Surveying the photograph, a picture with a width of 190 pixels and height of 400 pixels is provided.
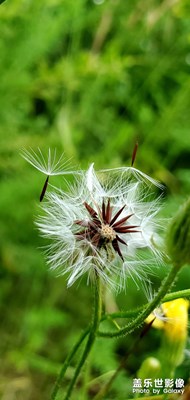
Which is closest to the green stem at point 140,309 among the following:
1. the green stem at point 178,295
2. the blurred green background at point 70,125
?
the green stem at point 178,295

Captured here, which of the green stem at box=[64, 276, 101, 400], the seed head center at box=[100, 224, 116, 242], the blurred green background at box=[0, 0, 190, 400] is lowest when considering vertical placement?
the green stem at box=[64, 276, 101, 400]

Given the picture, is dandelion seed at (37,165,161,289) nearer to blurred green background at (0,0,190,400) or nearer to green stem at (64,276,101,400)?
green stem at (64,276,101,400)

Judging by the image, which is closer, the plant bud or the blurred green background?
the plant bud

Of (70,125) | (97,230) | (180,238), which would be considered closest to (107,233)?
(97,230)

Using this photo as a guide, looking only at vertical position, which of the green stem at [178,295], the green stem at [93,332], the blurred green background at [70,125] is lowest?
the green stem at [93,332]

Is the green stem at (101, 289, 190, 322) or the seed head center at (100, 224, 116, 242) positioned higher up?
the seed head center at (100, 224, 116, 242)

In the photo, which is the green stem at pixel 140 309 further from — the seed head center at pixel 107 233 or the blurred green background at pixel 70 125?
the blurred green background at pixel 70 125

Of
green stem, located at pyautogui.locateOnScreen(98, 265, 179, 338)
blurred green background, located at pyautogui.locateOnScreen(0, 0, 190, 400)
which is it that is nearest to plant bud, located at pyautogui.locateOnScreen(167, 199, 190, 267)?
A: green stem, located at pyautogui.locateOnScreen(98, 265, 179, 338)

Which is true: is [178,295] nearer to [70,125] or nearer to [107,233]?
[107,233]
